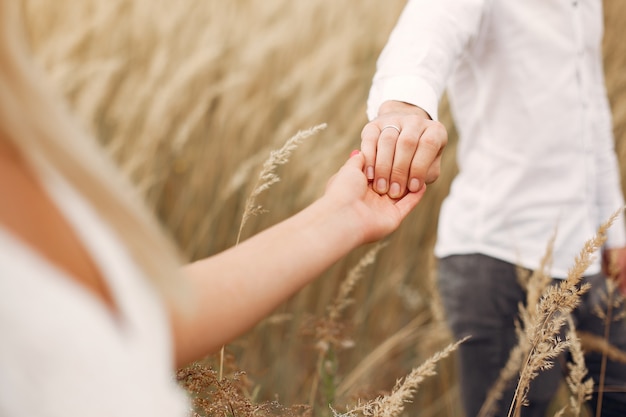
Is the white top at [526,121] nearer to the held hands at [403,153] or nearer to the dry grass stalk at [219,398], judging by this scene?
the held hands at [403,153]

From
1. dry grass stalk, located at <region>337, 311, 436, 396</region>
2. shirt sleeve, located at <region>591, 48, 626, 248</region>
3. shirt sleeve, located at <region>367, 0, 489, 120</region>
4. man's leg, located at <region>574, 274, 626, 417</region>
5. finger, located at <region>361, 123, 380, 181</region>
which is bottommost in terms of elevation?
dry grass stalk, located at <region>337, 311, 436, 396</region>

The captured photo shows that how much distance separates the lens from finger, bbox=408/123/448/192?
0.94 meters

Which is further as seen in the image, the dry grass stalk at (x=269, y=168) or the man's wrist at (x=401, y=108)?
the man's wrist at (x=401, y=108)

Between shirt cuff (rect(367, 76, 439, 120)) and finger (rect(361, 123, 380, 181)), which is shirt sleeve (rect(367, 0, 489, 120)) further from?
finger (rect(361, 123, 380, 181))

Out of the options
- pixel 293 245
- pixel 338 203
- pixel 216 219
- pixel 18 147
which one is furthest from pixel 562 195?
pixel 18 147

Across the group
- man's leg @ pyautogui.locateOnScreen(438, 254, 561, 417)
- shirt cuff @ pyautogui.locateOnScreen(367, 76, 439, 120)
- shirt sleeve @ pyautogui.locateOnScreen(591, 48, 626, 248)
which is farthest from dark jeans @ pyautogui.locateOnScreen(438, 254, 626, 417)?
shirt cuff @ pyautogui.locateOnScreen(367, 76, 439, 120)

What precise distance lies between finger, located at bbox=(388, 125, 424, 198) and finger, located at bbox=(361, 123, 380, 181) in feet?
0.09

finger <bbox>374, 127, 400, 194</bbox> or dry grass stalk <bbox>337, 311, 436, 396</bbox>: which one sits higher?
finger <bbox>374, 127, 400, 194</bbox>

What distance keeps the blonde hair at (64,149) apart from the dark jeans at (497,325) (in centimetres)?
91

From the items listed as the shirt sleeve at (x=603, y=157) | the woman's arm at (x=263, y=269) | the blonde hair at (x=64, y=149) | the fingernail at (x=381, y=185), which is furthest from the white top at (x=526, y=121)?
the blonde hair at (x=64, y=149)

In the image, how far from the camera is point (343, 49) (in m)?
2.08

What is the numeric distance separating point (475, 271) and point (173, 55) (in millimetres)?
1155

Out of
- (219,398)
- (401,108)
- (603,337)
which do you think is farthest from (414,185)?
(603,337)

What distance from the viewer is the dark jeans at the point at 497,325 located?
4.20ft
